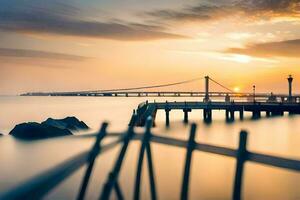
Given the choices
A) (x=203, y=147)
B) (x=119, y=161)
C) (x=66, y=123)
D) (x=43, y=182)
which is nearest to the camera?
(x=43, y=182)

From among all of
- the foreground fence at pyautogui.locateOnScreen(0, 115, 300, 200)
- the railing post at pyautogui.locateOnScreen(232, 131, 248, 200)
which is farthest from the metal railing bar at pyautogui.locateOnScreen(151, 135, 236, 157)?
the railing post at pyautogui.locateOnScreen(232, 131, 248, 200)

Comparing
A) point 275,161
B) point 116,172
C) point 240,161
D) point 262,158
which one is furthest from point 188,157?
point 275,161

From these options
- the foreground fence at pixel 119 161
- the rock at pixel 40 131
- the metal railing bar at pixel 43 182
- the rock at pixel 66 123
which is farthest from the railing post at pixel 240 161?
the rock at pixel 66 123

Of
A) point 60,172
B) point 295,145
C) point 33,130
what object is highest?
point 60,172

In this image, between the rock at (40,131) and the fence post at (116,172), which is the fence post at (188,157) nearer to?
the fence post at (116,172)

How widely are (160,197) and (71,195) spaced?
15.0 ft

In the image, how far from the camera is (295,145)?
51.1m

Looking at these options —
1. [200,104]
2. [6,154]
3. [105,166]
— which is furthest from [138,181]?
[200,104]

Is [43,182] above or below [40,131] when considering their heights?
above

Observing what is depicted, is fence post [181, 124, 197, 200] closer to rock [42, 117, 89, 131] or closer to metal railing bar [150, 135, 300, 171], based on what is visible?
metal railing bar [150, 135, 300, 171]

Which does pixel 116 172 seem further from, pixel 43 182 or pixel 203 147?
pixel 43 182

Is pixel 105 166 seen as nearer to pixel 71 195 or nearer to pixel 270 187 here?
pixel 71 195

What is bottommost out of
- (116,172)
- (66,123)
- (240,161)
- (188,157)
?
(66,123)

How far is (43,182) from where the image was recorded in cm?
465
